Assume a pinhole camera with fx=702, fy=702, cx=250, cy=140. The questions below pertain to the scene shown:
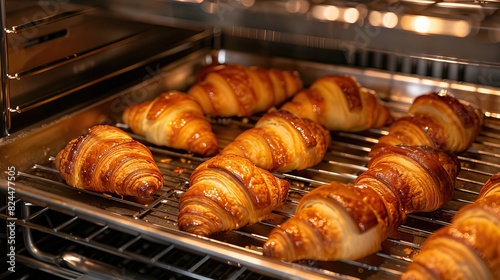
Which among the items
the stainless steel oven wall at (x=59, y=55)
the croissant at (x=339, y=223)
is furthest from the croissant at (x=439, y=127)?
the stainless steel oven wall at (x=59, y=55)

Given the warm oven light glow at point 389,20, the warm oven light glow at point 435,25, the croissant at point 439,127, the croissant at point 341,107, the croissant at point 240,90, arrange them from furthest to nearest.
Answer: the croissant at point 240,90 → the croissant at point 341,107 → the croissant at point 439,127 → the warm oven light glow at point 389,20 → the warm oven light glow at point 435,25

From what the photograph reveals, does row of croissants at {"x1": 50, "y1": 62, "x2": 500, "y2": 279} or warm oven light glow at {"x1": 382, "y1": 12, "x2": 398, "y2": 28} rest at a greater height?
warm oven light glow at {"x1": 382, "y1": 12, "x2": 398, "y2": 28}

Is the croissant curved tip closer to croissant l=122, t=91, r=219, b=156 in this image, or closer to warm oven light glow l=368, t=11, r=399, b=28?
warm oven light glow l=368, t=11, r=399, b=28

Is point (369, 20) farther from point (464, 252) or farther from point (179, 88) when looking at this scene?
point (179, 88)

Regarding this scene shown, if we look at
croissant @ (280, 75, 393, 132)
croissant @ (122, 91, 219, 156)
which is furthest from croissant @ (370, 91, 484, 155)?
croissant @ (122, 91, 219, 156)

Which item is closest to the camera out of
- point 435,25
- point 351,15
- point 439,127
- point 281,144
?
point 435,25

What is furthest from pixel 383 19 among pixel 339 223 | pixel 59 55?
pixel 59 55

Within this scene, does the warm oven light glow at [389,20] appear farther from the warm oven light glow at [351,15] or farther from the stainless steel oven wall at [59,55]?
the stainless steel oven wall at [59,55]
